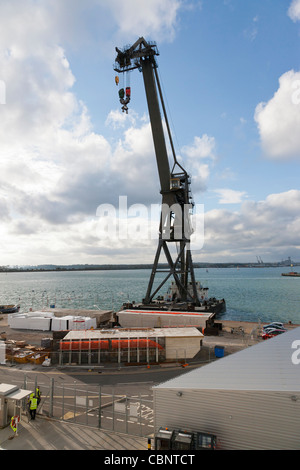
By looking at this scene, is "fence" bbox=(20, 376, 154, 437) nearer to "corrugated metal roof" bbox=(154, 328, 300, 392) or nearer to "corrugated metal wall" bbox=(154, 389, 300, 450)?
"corrugated metal wall" bbox=(154, 389, 300, 450)

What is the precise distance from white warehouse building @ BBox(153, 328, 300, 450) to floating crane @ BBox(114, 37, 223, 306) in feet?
84.7

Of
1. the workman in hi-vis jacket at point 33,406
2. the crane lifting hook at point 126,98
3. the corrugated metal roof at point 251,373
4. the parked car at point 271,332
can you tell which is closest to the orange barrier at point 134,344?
the workman in hi-vis jacket at point 33,406

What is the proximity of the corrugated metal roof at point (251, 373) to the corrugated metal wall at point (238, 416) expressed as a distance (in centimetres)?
23

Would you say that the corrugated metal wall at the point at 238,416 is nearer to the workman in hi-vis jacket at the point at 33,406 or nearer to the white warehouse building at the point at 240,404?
the white warehouse building at the point at 240,404

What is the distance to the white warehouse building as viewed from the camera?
8703 mm

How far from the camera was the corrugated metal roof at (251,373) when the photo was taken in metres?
9.34

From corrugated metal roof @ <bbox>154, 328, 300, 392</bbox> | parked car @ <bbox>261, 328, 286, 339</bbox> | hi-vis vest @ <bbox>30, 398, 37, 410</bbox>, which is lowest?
parked car @ <bbox>261, 328, 286, 339</bbox>

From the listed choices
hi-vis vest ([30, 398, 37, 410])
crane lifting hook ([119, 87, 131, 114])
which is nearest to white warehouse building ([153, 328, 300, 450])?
hi-vis vest ([30, 398, 37, 410])

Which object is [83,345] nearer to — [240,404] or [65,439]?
[65,439]

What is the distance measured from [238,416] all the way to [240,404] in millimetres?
392

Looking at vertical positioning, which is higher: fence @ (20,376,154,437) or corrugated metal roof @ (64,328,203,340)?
corrugated metal roof @ (64,328,203,340)

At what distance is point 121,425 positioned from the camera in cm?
1177

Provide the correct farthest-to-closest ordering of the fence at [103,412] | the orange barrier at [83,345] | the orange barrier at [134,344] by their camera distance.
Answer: the orange barrier at [83,345], the orange barrier at [134,344], the fence at [103,412]
